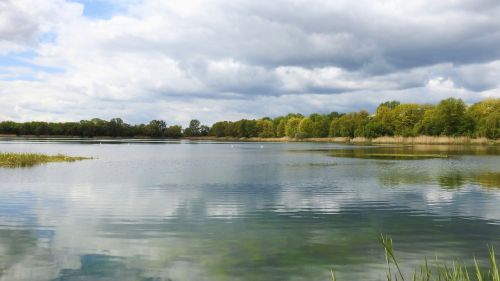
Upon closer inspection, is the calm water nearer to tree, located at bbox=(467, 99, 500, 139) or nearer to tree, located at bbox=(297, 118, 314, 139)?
tree, located at bbox=(467, 99, 500, 139)

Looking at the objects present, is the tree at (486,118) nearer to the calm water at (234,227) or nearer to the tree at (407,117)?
the tree at (407,117)

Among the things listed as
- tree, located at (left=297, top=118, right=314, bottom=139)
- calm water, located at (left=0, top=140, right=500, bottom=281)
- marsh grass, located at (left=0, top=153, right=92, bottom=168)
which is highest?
tree, located at (left=297, top=118, right=314, bottom=139)

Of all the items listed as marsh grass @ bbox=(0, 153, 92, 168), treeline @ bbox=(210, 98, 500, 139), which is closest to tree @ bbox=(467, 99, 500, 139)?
treeline @ bbox=(210, 98, 500, 139)

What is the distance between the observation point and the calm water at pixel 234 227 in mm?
11625

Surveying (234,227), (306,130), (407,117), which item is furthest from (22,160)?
(306,130)

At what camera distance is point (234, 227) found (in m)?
16.4

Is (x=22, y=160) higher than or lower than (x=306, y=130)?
lower

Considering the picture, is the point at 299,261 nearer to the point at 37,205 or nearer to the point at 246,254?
the point at 246,254

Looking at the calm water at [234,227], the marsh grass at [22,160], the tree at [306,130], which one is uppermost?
the tree at [306,130]

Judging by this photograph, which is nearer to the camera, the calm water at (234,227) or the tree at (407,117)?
the calm water at (234,227)

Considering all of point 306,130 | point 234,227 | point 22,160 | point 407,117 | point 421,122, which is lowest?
point 234,227

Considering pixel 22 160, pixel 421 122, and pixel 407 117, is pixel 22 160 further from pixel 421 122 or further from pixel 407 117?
pixel 407 117

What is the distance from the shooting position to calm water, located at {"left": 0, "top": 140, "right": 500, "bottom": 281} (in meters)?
11.6

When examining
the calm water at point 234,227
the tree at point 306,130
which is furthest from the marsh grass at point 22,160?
the tree at point 306,130
